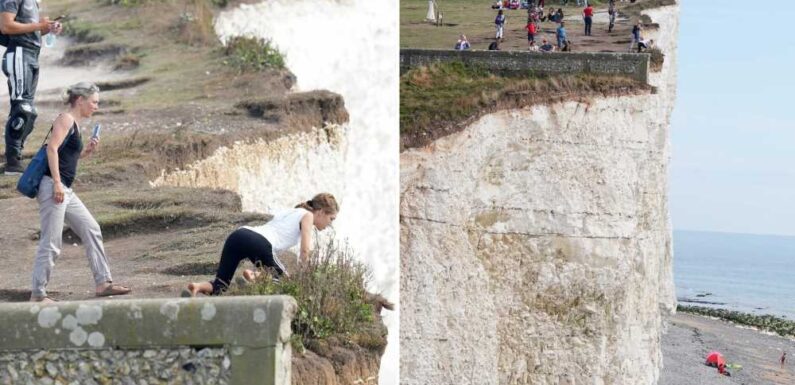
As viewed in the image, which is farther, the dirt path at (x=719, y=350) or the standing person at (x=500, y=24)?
the dirt path at (x=719, y=350)

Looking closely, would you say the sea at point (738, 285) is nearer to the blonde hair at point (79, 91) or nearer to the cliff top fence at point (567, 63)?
the cliff top fence at point (567, 63)

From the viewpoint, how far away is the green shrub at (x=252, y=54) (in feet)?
73.9

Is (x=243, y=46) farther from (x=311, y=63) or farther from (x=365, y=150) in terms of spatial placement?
(x=365, y=150)

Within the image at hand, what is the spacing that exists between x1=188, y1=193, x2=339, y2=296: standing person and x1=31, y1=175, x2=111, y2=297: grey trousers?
3.17 ft

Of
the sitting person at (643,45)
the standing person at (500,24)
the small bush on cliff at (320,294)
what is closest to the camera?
the small bush on cliff at (320,294)

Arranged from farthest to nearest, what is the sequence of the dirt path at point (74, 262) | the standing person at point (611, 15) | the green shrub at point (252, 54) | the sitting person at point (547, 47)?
the standing person at point (611, 15)
the sitting person at point (547, 47)
the green shrub at point (252, 54)
the dirt path at point (74, 262)

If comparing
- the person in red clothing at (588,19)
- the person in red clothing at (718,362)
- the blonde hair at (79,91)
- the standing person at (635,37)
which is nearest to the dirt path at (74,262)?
the blonde hair at (79,91)

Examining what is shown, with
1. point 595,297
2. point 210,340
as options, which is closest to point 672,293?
point 595,297

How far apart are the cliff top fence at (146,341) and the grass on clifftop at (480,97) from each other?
24.1 meters

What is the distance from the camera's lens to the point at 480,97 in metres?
31.6

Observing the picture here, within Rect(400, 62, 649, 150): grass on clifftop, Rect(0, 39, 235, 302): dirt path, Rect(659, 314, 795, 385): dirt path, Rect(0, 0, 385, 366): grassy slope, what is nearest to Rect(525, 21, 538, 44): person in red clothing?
Rect(400, 62, 649, 150): grass on clifftop

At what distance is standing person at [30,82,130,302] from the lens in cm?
960

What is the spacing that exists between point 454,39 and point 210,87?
17496 millimetres

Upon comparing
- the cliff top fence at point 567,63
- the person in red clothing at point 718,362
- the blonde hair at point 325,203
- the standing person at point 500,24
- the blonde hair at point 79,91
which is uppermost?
the standing person at point 500,24
